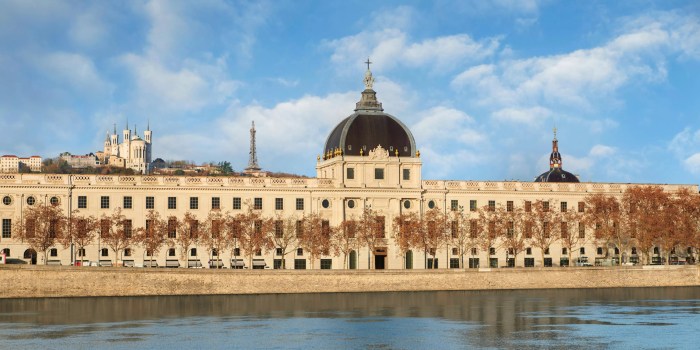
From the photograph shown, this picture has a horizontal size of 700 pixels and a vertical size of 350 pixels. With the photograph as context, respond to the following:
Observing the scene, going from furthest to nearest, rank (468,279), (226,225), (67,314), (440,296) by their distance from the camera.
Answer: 1. (226,225)
2. (468,279)
3. (440,296)
4. (67,314)

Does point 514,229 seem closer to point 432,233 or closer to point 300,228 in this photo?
point 432,233

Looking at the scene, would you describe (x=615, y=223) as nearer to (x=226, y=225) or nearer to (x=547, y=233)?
(x=547, y=233)

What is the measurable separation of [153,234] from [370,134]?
31.5m

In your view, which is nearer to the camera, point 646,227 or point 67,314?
point 67,314

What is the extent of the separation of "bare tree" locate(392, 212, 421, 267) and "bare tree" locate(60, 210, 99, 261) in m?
→ 34.5

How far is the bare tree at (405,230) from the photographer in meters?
132

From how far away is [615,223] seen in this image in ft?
463

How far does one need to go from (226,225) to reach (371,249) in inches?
676

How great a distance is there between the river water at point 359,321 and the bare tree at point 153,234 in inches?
652

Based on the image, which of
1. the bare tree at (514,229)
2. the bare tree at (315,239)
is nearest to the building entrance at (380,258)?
the bare tree at (315,239)

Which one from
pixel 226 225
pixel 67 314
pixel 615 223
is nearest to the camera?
pixel 67 314

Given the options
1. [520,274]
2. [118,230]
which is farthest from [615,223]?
[118,230]

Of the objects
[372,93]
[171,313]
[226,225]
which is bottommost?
[171,313]

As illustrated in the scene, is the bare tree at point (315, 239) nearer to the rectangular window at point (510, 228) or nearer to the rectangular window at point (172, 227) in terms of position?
the rectangular window at point (172, 227)
